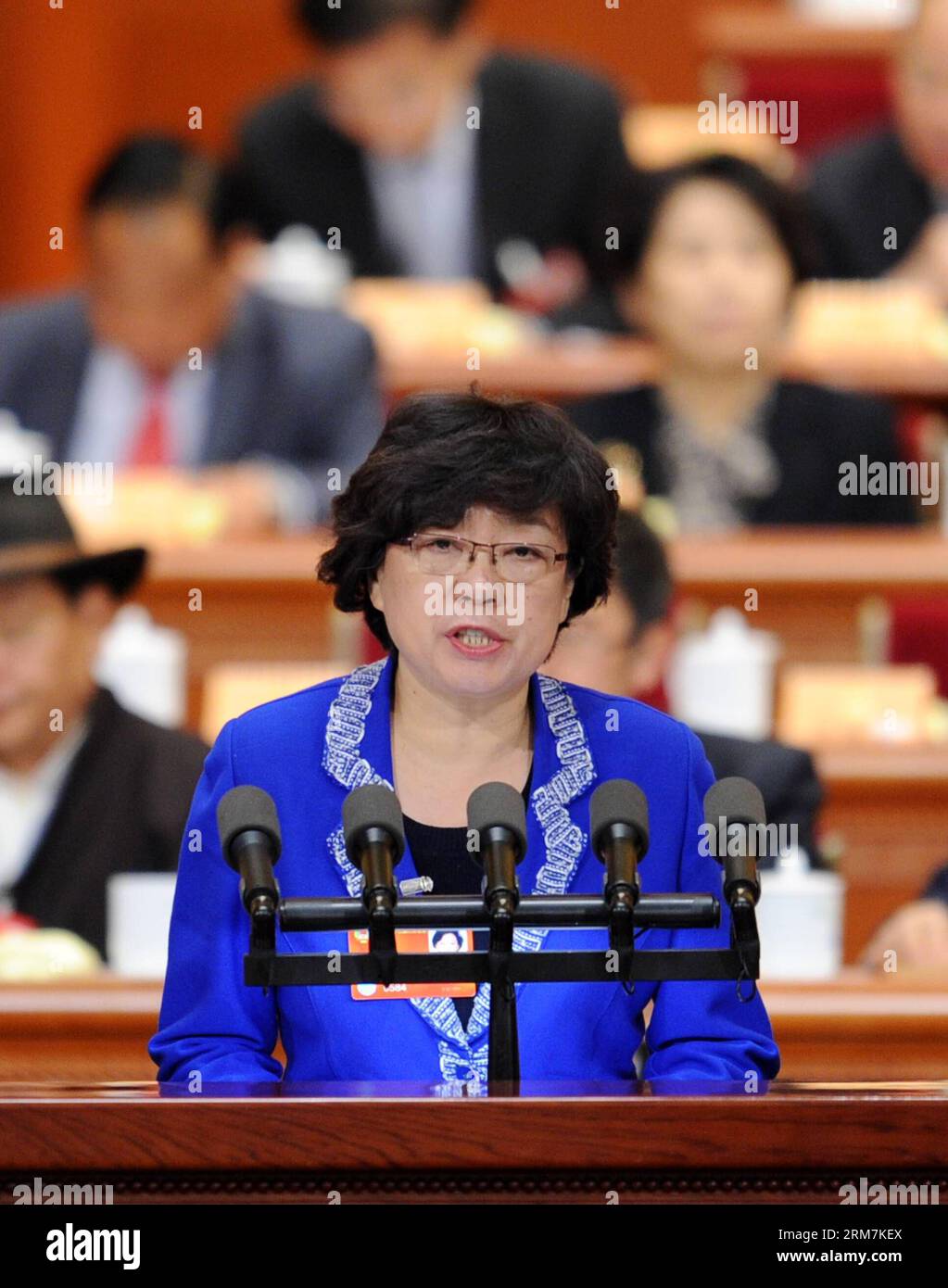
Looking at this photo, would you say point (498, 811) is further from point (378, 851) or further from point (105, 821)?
point (105, 821)

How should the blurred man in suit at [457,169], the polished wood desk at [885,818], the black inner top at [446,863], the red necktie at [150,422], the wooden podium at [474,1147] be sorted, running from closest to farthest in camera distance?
the wooden podium at [474,1147]
the black inner top at [446,863]
the polished wood desk at [885,818]
the red necktie at [150,422]
the blurred man in suit at [457,169]

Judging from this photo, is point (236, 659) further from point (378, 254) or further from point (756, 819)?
point (756, 819)

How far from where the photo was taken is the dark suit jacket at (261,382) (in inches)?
167

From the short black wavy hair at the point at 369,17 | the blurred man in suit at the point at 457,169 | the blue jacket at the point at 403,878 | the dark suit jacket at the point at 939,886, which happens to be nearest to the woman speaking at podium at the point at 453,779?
the blue jacket at the point at 403,878

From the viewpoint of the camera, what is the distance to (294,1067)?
1.65 metres

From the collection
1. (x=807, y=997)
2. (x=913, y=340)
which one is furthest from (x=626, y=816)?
(x=913, y=340)

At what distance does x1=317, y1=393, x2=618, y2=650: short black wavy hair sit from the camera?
165cm

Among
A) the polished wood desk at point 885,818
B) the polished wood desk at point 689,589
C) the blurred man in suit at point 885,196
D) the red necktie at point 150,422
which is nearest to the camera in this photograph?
the polished wood desk at point 885,818

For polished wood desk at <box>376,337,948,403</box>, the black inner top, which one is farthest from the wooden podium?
polished wood desk at <box>376,337,948,403</box>

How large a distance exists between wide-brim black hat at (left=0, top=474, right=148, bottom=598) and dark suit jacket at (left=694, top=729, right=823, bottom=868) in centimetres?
74

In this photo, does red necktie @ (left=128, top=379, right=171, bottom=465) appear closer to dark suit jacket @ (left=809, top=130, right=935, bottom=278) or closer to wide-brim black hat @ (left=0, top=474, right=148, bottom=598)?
wide-brim black hat @ (left=0, top=474, right=148, bottom=598)

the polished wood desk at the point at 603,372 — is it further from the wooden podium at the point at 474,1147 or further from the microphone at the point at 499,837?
the wooden podium at the point at 474,1147

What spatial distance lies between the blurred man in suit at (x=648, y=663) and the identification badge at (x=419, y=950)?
3.54ft

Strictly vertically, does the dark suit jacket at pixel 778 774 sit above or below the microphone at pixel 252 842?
above
